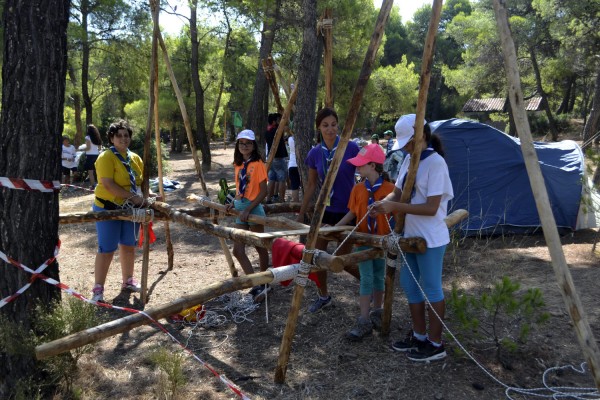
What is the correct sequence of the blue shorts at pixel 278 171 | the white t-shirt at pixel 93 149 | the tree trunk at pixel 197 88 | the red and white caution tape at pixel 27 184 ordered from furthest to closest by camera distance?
the tree trunk at pixel 197 88
the white t-shirt at pixel 93 149
the blue shorts at pixel 278 171
the red and white caution tape at pixel 27 184

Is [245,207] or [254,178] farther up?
[254,178]

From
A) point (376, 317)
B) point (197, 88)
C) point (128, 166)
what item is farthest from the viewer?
point (197, 88)

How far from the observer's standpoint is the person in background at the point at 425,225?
305 centimetres

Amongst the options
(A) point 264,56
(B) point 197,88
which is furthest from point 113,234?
(B) point 197,88

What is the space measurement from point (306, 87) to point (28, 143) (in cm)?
330

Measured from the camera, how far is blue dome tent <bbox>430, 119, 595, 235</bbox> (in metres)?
7.15

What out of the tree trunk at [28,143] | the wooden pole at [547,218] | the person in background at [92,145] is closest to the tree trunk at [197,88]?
the person in background at [92,145]

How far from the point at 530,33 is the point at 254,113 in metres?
15.8

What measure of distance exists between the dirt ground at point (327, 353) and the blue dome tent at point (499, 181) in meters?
1.31

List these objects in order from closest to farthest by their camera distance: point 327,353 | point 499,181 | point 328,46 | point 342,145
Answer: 1. point 342,145
2. point 327,353
3. point 328,46
4. point 499,181

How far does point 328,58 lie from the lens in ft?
16.6

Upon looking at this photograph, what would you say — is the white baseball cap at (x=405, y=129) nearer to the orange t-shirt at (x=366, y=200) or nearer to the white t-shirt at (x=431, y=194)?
the white t-shirt at (x=431, y=194)

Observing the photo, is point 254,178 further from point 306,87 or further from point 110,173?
point 306,87

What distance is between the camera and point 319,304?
4430mm
